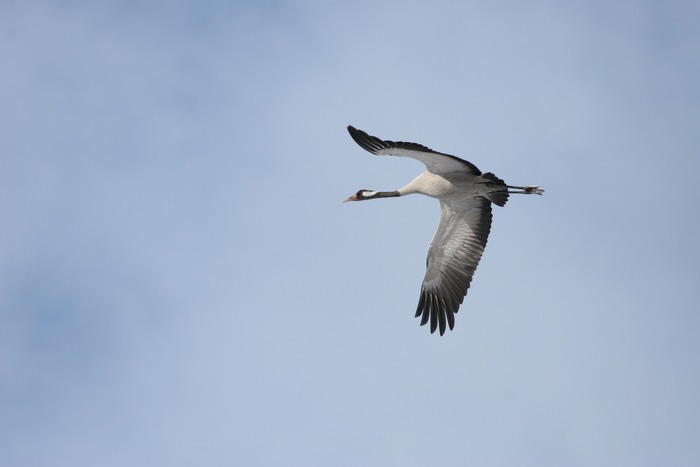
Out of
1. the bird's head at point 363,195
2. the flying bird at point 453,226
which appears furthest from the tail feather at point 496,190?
the bird's head at point 363,195

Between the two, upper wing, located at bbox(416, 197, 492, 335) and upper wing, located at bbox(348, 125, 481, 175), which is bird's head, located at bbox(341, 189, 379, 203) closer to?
upper wing, located at bbox(416, 197, 492, 335)

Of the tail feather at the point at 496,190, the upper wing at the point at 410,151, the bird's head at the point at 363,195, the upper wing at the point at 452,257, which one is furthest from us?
the bird's head at the point at 363,195

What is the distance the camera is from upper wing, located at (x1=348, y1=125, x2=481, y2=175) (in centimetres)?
1725

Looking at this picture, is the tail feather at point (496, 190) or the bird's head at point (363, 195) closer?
the tail feather at point (496, 190)

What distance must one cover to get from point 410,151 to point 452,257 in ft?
A: 12.1

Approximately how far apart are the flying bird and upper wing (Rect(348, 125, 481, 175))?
2.6 inches

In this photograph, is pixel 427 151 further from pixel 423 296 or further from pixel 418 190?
pixel 423 296

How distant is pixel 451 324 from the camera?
2025 cm

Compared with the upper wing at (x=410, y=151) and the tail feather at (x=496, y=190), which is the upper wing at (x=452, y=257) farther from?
the upper wing at (x=410, y=151)

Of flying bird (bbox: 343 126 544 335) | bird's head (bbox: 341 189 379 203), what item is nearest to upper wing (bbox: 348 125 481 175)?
flying bird (bbox: 343 126 544 335)

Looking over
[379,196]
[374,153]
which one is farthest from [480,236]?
[374,153]

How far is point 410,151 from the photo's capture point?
693 inches

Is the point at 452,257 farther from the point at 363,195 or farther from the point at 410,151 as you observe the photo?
the point at 410,151

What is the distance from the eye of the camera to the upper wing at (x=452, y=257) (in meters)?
20.1
